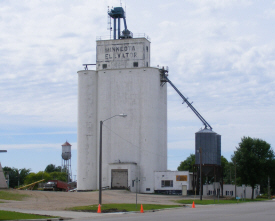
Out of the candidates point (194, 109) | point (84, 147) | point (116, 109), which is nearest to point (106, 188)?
point (84, 147)

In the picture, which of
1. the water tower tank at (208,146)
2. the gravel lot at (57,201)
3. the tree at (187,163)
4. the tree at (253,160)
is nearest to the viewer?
the gravel lot at (57,201)

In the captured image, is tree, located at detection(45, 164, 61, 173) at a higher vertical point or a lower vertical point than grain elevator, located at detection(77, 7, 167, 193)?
lower

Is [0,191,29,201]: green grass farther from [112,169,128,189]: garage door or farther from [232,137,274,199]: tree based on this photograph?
[232,137,274,199]: tree

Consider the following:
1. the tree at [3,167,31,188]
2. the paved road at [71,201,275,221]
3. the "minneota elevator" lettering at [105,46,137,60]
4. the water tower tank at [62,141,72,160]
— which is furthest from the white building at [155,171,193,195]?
the tree at [3,167,31,188]

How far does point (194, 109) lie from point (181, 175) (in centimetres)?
1505

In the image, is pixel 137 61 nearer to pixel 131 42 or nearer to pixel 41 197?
pixel 131 42

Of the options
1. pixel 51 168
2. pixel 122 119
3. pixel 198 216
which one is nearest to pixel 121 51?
pixel 122 119

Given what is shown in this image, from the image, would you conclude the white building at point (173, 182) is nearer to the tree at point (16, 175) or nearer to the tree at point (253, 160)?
the tree at point (253, 160)

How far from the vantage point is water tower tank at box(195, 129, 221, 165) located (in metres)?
77.9

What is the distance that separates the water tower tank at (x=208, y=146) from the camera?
77.9m

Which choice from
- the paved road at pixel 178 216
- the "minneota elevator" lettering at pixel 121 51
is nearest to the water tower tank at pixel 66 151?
the "minneota elevator" lettering at pixel 121 51

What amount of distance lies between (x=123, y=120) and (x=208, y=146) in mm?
15141

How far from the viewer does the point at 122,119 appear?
77.3 metres

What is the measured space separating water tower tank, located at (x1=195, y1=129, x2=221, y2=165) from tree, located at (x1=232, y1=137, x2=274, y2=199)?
5.31 m
